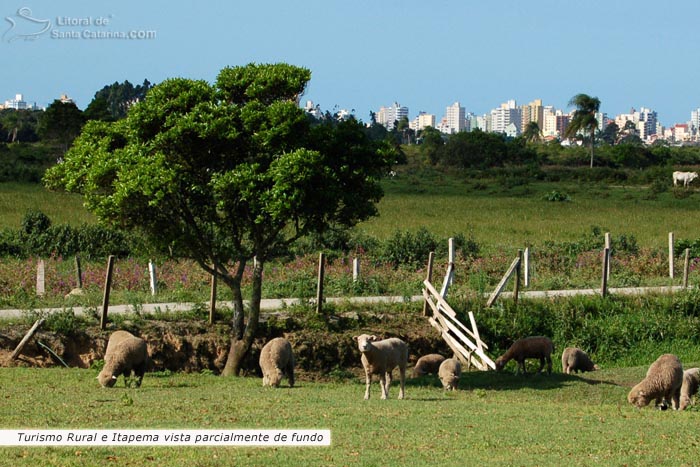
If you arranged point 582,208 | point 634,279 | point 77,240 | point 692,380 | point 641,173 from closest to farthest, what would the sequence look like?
point 692,380 < point 634,279 < point 77,240 < point 582,208 < point 641,173

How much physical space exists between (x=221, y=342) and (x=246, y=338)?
1.92 meters

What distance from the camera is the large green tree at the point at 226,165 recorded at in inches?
813

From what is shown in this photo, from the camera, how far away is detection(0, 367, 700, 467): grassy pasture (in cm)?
1269

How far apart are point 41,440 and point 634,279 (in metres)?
24.2

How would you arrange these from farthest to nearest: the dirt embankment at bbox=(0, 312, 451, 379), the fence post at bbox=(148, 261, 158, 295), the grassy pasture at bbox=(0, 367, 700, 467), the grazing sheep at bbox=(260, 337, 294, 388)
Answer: the fence post at bbox=(148, 261, 158, 295) < the dirt embankment at bbox=(0, 312, 451, 379) < the grazing sheep at bbox=(260, 337, 294, 388) < the grassy pasture at bbox=(0, 367, 700, 467)

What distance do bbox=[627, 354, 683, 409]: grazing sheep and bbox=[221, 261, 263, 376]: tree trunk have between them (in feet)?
27.8

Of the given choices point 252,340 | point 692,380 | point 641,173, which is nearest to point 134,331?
point 252,340

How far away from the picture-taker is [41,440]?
1338cm

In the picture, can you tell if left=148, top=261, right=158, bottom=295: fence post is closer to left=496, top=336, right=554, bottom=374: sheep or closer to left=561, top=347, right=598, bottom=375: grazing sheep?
left=496, top=336, right=554, bottom=374: sheep

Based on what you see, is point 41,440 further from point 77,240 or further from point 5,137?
point 5,137

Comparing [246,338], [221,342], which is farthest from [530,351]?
[221,342]

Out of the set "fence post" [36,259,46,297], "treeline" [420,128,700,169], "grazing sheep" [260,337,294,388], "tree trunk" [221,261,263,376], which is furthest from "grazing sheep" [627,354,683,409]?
"treeline" [420,128,700,169]

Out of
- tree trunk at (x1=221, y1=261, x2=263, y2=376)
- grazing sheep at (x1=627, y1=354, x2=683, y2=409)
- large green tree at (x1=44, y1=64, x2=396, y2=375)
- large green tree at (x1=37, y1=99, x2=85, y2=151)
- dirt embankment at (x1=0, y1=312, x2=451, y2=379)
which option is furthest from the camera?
large green tree at (x1=37, y1=99, x2=85, y2=151)

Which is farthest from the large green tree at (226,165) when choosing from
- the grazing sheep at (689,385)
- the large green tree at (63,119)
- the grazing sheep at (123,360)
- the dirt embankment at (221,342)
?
the large green tree at (63,119)
